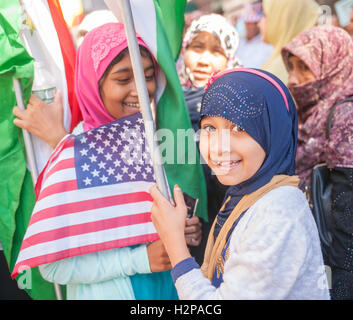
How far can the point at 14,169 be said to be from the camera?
210cm

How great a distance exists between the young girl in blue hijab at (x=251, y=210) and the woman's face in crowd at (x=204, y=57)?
1.79 meters

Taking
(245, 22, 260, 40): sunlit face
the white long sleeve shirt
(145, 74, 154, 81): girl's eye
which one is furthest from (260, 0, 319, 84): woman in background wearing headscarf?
the white long sleeve shirt

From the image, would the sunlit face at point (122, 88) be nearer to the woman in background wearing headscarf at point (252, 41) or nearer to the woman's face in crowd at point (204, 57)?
the woman's face in crowd at point (204, 57)

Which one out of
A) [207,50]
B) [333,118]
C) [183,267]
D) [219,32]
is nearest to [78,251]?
[183,267]

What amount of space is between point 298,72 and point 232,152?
1.96 m

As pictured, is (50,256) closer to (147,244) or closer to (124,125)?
(147,244)

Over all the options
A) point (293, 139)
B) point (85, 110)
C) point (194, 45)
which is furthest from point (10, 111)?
point (194, 45)

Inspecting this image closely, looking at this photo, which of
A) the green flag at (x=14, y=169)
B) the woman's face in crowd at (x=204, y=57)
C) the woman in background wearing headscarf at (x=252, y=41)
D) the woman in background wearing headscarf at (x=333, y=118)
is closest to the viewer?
the green flag at (x=14, y=169)

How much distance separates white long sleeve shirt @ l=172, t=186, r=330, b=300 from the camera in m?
1.20

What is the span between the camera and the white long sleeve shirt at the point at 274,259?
120 cm

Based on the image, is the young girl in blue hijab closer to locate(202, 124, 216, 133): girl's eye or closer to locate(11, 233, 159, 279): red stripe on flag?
locate(202, 124, 216, 133): girl's eye

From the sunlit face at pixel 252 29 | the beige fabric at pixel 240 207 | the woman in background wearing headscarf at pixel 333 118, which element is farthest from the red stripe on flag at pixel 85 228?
the sunlit face at pixel 252 29
